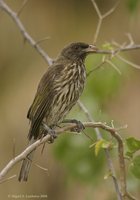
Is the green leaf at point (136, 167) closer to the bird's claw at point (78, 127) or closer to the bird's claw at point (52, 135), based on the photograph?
the bird's claw at point (78, 127)

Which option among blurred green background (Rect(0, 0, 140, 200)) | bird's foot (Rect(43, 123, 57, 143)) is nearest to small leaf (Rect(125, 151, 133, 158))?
bird's foot (Rect(43, 123, 57, 143))

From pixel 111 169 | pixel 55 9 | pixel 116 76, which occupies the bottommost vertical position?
pixel 111 169

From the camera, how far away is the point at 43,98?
562cm

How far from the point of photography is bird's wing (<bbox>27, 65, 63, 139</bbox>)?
5484 mm

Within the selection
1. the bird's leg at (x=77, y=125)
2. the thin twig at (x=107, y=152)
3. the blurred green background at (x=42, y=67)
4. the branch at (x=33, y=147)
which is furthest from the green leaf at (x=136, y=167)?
the blurred green background at (x=42, y=67)

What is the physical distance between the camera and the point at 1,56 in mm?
9688

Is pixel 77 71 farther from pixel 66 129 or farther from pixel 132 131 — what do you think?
pixel 132 131

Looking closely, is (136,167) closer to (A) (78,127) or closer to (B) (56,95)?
(A) (78,127)

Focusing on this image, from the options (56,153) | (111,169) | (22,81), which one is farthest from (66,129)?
(22,81)

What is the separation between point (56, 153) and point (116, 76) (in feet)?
2.10

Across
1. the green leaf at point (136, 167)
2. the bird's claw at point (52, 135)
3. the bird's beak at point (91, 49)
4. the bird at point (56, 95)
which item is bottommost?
the green leaf at point (136, 167)

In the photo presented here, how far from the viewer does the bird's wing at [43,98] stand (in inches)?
216

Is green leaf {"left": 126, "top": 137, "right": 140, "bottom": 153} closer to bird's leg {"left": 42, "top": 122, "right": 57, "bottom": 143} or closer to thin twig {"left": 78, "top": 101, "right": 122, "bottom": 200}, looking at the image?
thin twig {"left": 78, "top": 101, "right": 122, "bottom": 200}

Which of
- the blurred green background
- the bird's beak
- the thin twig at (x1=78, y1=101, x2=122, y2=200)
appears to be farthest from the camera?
the blurred green background
